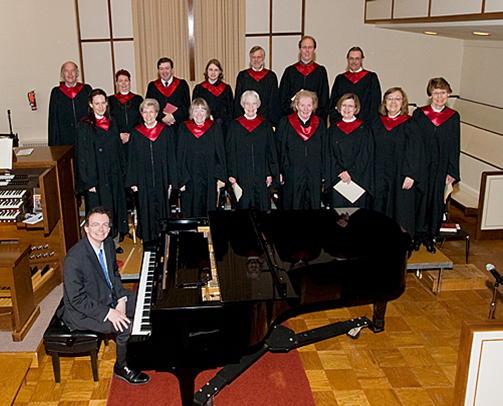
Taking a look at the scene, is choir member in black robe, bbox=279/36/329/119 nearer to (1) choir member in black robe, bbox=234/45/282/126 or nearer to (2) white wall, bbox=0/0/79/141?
(1) choir member in black robe, bbox=234/45/282/126

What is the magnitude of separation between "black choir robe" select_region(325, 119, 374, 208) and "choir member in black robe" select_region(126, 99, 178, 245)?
140 centimetres

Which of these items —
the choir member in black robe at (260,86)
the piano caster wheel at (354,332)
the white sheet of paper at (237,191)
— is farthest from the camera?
the choir member in black robe at (260,86)

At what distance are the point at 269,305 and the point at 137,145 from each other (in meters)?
2.50

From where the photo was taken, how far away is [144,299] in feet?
10.1

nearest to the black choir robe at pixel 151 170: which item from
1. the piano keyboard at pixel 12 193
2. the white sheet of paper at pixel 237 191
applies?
the white sheet of paper at pixel 237 191

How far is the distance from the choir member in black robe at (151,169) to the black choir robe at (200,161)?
3.5 inches

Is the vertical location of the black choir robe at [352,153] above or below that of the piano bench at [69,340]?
above

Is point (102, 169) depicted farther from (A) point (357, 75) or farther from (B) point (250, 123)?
(A) point (357, 75)

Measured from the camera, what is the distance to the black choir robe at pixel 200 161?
4891 mm

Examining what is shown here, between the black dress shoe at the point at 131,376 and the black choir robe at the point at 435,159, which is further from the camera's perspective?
the black choir robe at the point at 435,159

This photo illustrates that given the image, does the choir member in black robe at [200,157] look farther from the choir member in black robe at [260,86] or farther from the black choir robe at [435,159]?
the black choir robe at [435,159]

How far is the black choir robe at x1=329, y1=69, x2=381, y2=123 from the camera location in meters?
6.17

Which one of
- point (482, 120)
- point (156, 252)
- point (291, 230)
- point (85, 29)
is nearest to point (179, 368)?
point (156, 252)

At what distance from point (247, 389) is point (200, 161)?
2.18 m
